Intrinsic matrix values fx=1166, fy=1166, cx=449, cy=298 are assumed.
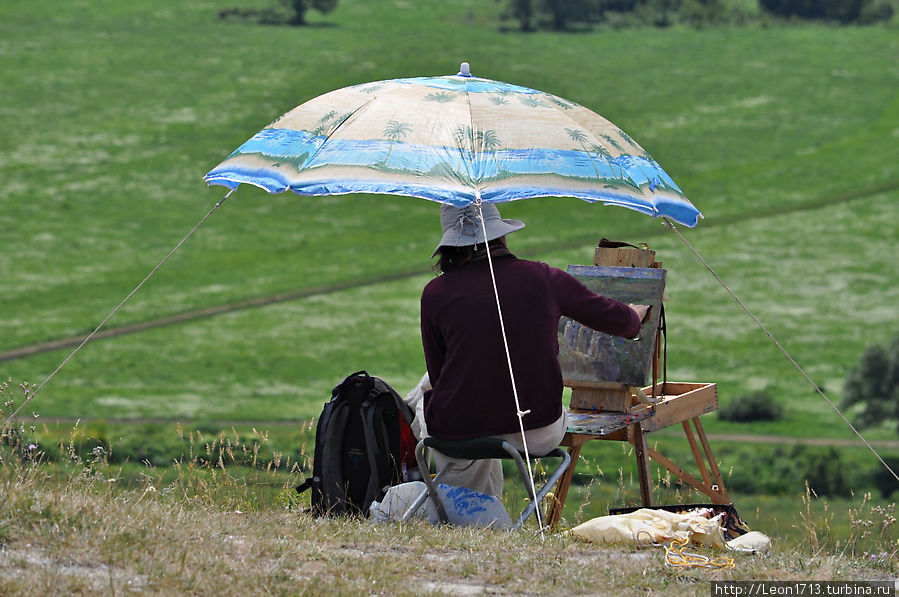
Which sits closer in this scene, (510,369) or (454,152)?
(510,369)

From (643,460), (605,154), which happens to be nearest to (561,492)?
(643,460)

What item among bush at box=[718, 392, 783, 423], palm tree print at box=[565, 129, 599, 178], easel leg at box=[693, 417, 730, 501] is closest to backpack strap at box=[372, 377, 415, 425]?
palm tree print at box=[565, 129, 599, 178]

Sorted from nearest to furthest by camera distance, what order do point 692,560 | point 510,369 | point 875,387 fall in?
point 692,560, point 510,369, point 875,387

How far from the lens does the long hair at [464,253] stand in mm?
4906

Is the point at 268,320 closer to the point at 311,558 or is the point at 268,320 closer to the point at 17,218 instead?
the point at 17,218

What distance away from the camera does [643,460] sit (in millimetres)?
5707

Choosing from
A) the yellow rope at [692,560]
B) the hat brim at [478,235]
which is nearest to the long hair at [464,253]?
the hat brim at [478,235]

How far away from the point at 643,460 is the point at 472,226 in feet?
5.24

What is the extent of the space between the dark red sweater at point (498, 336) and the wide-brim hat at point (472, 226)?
104 mm

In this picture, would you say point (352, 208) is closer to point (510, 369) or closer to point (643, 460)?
point (643, 460)

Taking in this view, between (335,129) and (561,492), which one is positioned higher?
(335,129)

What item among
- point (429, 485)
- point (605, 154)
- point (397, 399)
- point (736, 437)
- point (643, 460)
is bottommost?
point (736, 437)

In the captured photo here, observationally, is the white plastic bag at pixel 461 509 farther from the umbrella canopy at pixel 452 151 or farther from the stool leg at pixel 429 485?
the umbrella canopy at pixel 452 151

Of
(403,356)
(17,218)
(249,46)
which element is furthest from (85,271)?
(249,46)
